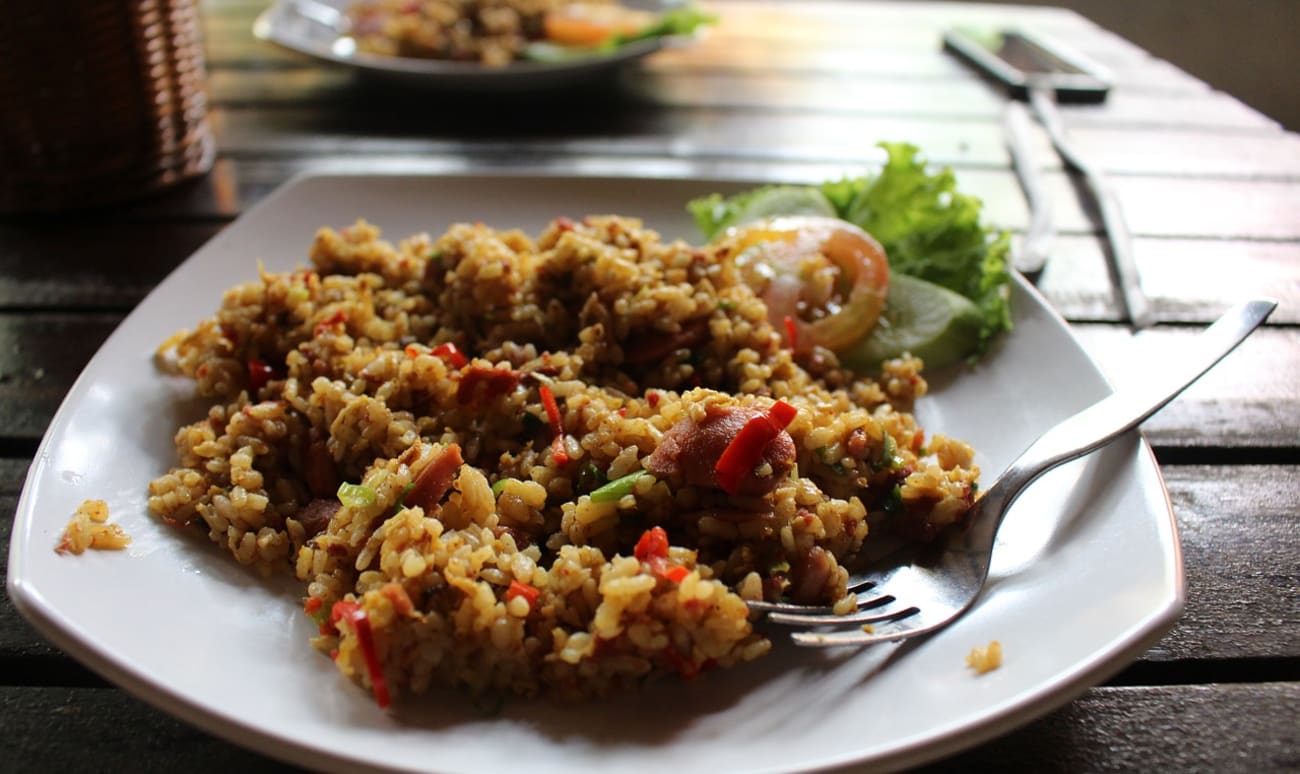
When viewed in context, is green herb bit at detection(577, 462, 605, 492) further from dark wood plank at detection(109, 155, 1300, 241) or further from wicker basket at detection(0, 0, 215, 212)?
wicker basket at detection(0, 0, 215, 212)

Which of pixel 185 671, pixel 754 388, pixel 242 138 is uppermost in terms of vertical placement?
pixel 754 388

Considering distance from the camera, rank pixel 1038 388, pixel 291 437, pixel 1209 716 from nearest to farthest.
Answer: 1. pixel 1209 716
2. pixel 291 437
3. pixel 1038 388

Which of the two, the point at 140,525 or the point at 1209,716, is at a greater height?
the point at 1209,716

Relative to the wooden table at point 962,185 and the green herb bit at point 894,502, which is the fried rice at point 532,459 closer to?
the green herb bit at point 894,502

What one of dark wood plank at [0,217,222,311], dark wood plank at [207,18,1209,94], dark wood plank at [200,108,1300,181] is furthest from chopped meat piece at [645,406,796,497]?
dark wood plank at [207,18,1209,94]

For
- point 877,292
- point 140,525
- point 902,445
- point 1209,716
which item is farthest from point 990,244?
point 140,525

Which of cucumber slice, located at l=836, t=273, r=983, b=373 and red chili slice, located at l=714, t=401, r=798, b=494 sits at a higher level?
red chili slice, located at l=714, t=401, r=798, b=494

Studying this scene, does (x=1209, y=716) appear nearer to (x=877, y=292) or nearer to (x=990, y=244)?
(x=877, y=292)
